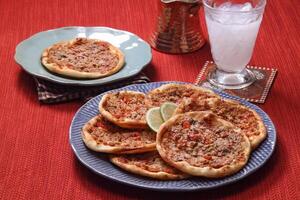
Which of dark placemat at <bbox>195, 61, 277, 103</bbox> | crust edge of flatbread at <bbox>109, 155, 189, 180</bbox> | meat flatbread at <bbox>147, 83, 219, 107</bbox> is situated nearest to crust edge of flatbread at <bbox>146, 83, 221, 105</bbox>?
meat flatbread at <bbox>147, 83, 219, 107</bbox>

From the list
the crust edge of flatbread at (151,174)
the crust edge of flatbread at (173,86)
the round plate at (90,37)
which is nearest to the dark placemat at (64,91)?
the round plate at (90,37)

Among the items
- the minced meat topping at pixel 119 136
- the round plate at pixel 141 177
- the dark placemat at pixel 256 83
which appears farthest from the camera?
the dark placemat at pixel 256 83

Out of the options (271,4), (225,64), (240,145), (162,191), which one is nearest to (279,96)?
(225,64)

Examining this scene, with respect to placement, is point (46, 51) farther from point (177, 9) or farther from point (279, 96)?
point (279, 96)

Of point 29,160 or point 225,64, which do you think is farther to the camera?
point 225,64

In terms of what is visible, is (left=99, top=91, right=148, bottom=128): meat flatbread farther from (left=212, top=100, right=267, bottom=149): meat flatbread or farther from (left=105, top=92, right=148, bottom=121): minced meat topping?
(left=212, top=100, right=267, bottom=149): meat flatbread

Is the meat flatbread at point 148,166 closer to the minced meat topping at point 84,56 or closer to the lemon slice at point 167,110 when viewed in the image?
the lemon slice at point 167,110
